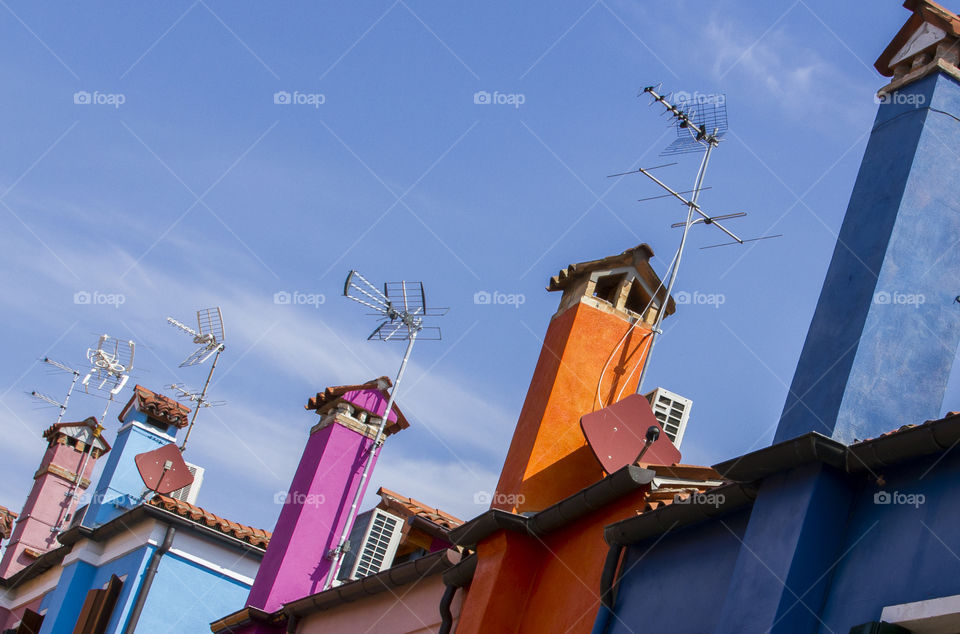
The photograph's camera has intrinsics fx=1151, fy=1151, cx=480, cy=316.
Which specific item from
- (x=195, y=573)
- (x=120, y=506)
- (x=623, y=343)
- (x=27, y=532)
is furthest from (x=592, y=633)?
(x=27, y=532)

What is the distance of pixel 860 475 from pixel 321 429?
36.1 feet

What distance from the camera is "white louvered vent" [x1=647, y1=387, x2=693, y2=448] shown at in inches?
465

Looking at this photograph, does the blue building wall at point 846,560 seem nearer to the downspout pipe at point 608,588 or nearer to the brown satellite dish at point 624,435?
the downspout pipe at point 608,588

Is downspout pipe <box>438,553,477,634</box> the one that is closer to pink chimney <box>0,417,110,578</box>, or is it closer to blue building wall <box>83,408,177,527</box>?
blue building wall <box>83,408,177,527</box>

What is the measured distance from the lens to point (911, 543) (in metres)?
6.27

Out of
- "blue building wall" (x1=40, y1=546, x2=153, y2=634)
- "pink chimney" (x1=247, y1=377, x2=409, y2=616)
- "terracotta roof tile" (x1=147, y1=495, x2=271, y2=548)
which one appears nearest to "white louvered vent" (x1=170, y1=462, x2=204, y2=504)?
"blue building wall" (x1=40, y1=546, x2=153, y2=634)

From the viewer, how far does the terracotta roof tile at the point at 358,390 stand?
55.2ft

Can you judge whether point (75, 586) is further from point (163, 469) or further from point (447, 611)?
point (447, 611)

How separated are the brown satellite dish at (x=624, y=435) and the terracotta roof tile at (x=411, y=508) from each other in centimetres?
374

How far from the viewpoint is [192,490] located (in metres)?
23.9

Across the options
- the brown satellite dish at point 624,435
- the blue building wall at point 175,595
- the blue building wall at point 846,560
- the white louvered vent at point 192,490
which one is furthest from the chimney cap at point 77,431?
the blue building wall at point 846,560

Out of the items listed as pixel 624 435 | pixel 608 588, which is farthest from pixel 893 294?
pixel 624 435

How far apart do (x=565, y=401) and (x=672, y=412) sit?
113 cm

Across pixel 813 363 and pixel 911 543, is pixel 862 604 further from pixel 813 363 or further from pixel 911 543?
pixel 813 363
